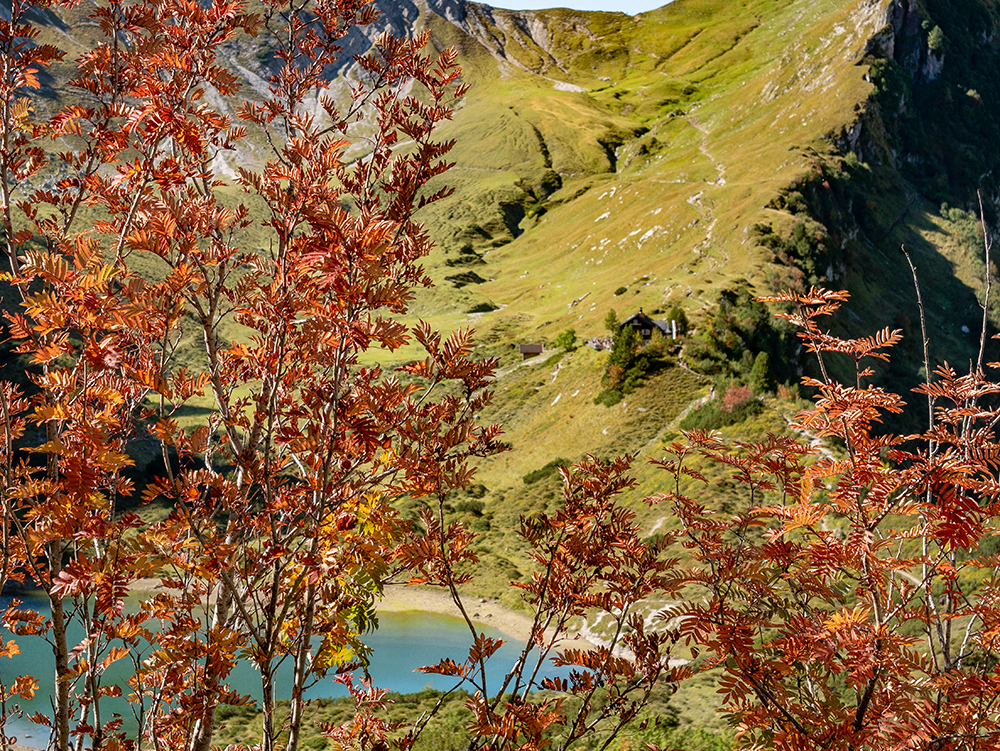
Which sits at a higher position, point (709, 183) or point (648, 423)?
point (709, 183)

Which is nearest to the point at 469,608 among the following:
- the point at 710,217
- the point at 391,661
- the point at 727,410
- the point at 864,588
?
the point at 391,661

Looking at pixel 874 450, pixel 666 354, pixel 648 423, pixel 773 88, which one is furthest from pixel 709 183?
pixel 874 450

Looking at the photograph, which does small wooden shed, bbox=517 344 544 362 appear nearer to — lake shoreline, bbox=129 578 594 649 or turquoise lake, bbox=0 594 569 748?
lake shoreline, bbox=129 578 594 649

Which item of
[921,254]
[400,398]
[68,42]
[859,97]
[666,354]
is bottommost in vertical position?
[921,254]

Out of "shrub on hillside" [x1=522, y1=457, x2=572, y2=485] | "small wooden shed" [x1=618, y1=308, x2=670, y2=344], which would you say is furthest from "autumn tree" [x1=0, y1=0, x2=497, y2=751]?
"small wooden shed" [x1=618, y1=308, x2=670, y2=344]

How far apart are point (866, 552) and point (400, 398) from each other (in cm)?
218

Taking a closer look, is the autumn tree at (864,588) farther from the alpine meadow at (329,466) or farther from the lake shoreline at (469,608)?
the lake shoreline at (469,608)

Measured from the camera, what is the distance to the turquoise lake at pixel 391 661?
1520 cm

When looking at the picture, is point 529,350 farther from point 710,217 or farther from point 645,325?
point 710,217

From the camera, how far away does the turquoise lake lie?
15.2m

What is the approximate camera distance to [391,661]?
1920 centimetres

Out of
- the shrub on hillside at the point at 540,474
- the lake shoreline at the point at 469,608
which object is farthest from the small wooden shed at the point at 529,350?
the lake shoreline at the point at 469,608

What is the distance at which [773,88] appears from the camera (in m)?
87.5

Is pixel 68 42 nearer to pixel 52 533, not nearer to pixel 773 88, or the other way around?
pixel 773 88
